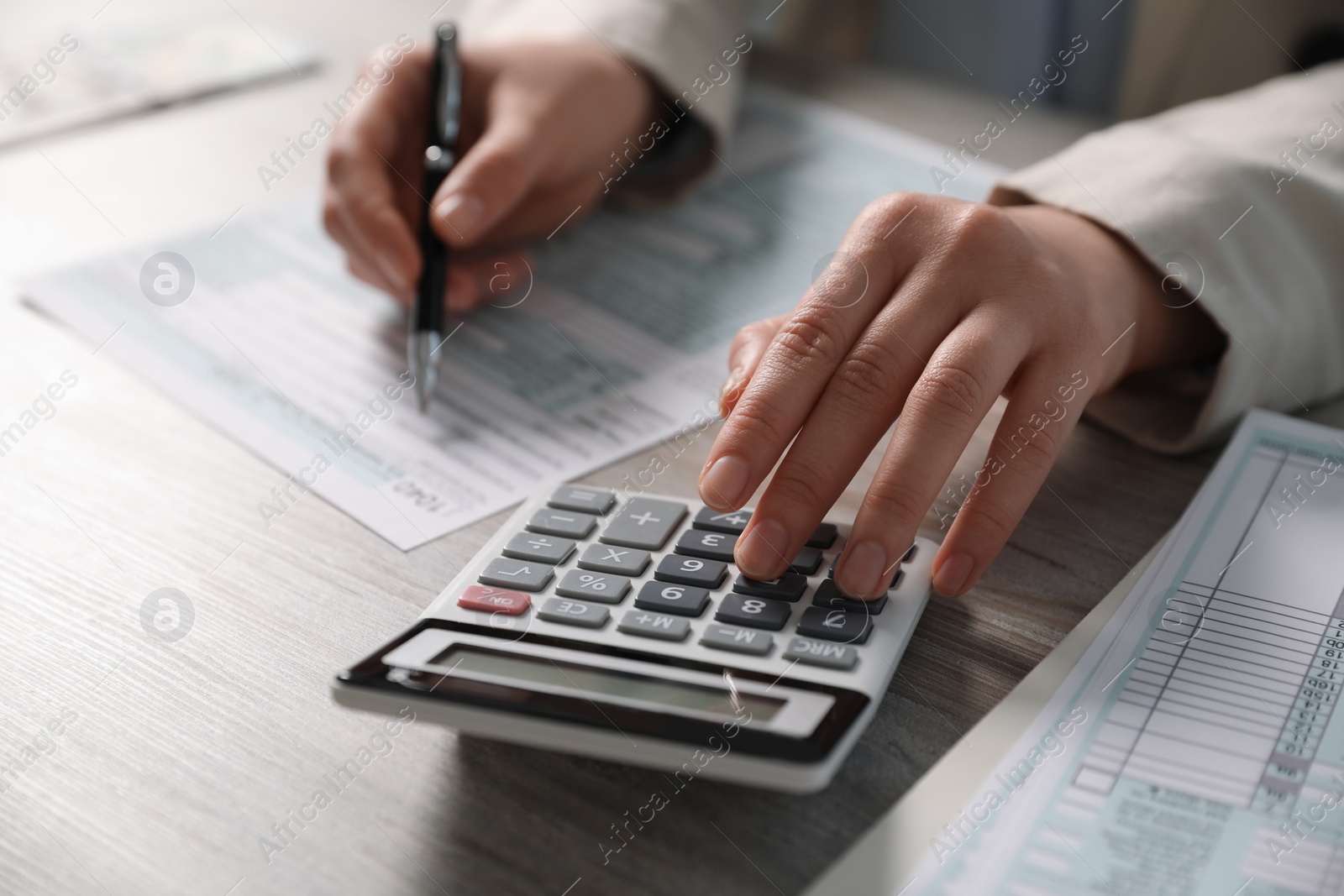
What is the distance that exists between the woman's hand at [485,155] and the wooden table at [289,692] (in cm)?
16

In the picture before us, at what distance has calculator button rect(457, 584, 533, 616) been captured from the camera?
379 mm

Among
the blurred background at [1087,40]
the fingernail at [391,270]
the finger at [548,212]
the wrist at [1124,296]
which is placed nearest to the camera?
the wrist at [1124,296]

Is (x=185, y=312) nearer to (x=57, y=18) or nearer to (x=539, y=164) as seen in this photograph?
(x=539, y=164)

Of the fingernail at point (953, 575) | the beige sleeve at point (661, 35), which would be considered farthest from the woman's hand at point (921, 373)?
the beige sleeve at point (661, 35)

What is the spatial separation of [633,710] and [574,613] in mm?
59

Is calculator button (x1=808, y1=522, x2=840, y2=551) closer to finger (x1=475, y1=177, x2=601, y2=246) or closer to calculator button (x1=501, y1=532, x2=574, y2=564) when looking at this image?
calculator button (x1=501, y1=532, x2=574, y2=564)

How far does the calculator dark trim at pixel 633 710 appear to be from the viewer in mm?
309

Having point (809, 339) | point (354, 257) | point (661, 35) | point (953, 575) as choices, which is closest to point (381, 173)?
point (354, 257)

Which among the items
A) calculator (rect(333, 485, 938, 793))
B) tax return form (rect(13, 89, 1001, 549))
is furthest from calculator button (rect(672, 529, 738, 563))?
tax return form (rect(13, 89, 1001, 549))

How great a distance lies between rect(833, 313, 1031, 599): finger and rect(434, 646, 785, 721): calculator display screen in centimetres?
7

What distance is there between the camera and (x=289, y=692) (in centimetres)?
38

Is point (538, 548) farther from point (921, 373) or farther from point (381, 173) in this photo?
point (381, 173)

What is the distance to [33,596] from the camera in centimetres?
43

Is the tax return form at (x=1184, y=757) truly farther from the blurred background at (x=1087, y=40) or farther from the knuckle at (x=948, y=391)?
the blurred background at (x=1087, y=40)
